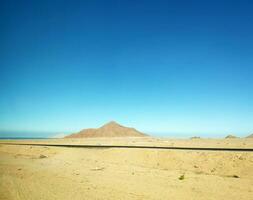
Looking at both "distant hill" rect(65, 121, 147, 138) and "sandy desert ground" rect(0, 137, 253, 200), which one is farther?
"distant hill" rect(65, 121, 147, 138)

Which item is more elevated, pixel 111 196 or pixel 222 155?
pixel 222 155

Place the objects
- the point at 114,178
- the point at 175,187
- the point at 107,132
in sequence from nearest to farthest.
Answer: the point at 175,187 < the point at 114,178 < the point at 107,132

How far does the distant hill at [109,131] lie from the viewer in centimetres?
13088

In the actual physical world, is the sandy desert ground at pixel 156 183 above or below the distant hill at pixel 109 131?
below

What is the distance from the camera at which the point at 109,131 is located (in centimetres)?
13350

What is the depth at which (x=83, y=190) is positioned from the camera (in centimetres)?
1180

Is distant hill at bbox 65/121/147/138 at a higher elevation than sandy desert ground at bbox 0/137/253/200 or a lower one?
higher

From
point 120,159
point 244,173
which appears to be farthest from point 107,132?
point 244,173

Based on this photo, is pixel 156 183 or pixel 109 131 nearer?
pixel 156 183

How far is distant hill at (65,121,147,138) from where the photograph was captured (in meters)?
131

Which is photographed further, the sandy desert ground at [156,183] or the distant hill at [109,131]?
the distant hill at [109,131]

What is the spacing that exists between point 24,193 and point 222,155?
16.3 metres

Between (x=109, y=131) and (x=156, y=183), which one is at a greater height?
(x=109, y=131)

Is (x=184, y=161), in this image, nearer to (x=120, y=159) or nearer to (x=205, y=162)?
(x=205, y=162)
